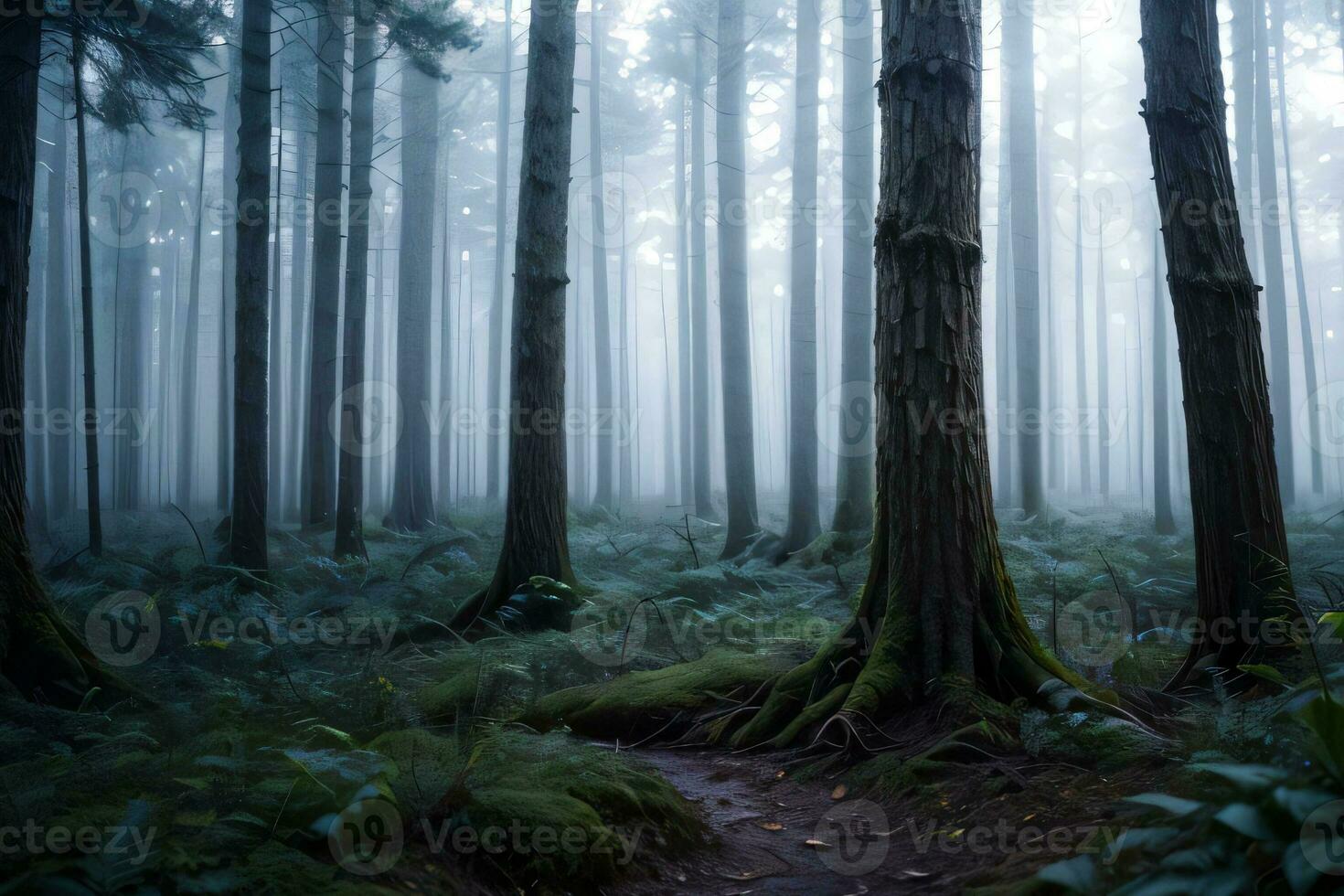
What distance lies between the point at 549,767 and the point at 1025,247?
47.3 feet

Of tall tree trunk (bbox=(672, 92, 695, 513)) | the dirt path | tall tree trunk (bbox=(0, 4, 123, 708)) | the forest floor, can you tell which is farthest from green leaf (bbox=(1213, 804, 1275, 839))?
tall tree trunk (bbox=(672, 92, 695, 513))

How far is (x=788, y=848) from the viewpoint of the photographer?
11.2 ft

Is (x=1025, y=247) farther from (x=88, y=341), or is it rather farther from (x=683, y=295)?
(x=88, y=341)

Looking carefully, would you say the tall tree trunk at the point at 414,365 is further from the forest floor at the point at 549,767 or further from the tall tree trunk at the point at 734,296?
the forest floor at the point at 549,767

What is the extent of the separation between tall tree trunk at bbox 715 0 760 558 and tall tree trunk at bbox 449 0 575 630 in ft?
17.5

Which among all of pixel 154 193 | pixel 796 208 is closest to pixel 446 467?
pixel 154 193

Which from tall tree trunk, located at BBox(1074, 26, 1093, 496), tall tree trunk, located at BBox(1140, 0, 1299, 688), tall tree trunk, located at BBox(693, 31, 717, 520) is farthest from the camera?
tall tree trunk, located at BBox(1074, 26, 1093, 496)

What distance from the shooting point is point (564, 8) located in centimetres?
870

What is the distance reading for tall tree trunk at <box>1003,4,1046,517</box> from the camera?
1456cm

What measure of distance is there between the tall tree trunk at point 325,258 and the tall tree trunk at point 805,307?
7.71 meters

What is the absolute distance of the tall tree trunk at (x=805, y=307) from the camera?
12.2 metres

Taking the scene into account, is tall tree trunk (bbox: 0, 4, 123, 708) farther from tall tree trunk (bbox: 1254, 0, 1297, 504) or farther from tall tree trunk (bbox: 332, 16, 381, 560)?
tall tree trunk (bbox: 1254, 0, 1297, 504)

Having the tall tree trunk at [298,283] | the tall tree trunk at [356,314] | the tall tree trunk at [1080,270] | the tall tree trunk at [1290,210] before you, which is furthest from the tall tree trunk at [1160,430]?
the tall tree trunk at [298,283]

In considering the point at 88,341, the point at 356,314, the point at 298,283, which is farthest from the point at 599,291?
the point at 88,341
